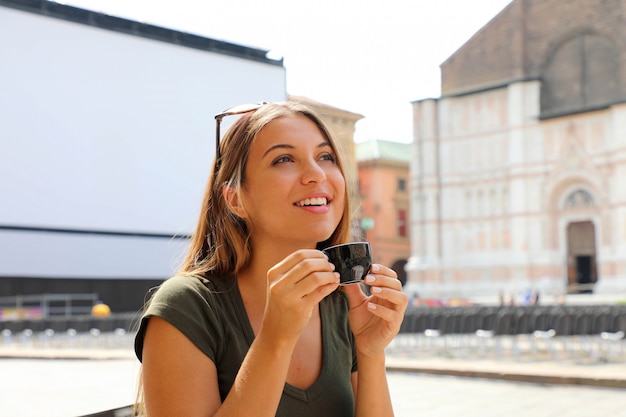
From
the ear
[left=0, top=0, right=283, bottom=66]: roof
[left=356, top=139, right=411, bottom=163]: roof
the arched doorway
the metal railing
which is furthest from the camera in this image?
[left=356, top=139, right=411, bottom=163]: roof

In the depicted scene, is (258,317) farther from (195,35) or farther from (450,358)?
(195,35)

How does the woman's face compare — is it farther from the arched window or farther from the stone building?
the arched window

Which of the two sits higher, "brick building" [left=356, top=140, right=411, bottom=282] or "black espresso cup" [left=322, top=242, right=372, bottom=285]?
"brick building" [left=356, top=140, right=411, bottom=282]

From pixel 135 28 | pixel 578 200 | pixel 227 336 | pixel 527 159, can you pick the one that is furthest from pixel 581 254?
pixel 227 336

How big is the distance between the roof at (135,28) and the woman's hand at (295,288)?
1042 inches

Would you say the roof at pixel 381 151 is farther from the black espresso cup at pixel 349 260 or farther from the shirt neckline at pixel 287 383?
the black espresso cup at pixel 349 260

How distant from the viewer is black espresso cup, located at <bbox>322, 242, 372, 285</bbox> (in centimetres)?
168

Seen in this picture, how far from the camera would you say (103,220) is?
87.5 feet

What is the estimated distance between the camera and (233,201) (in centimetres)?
196

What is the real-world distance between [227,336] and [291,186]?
1.24ft

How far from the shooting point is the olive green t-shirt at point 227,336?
1.74 m

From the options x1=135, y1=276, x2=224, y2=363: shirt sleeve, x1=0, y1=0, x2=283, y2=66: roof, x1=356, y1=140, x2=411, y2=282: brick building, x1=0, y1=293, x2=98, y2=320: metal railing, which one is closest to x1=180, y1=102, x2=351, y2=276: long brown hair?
x1=135, y1=276, x2=224, y2=363: shirt sleeve

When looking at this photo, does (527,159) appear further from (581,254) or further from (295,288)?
(295,288)

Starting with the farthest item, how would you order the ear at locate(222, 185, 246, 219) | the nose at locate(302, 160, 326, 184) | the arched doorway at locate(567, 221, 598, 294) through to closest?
the arched doorway at locate(567, 221, 598, 294), the ear at locate(222, 185, 246, 219), the nose at locate(302, 160, 326, 184)
